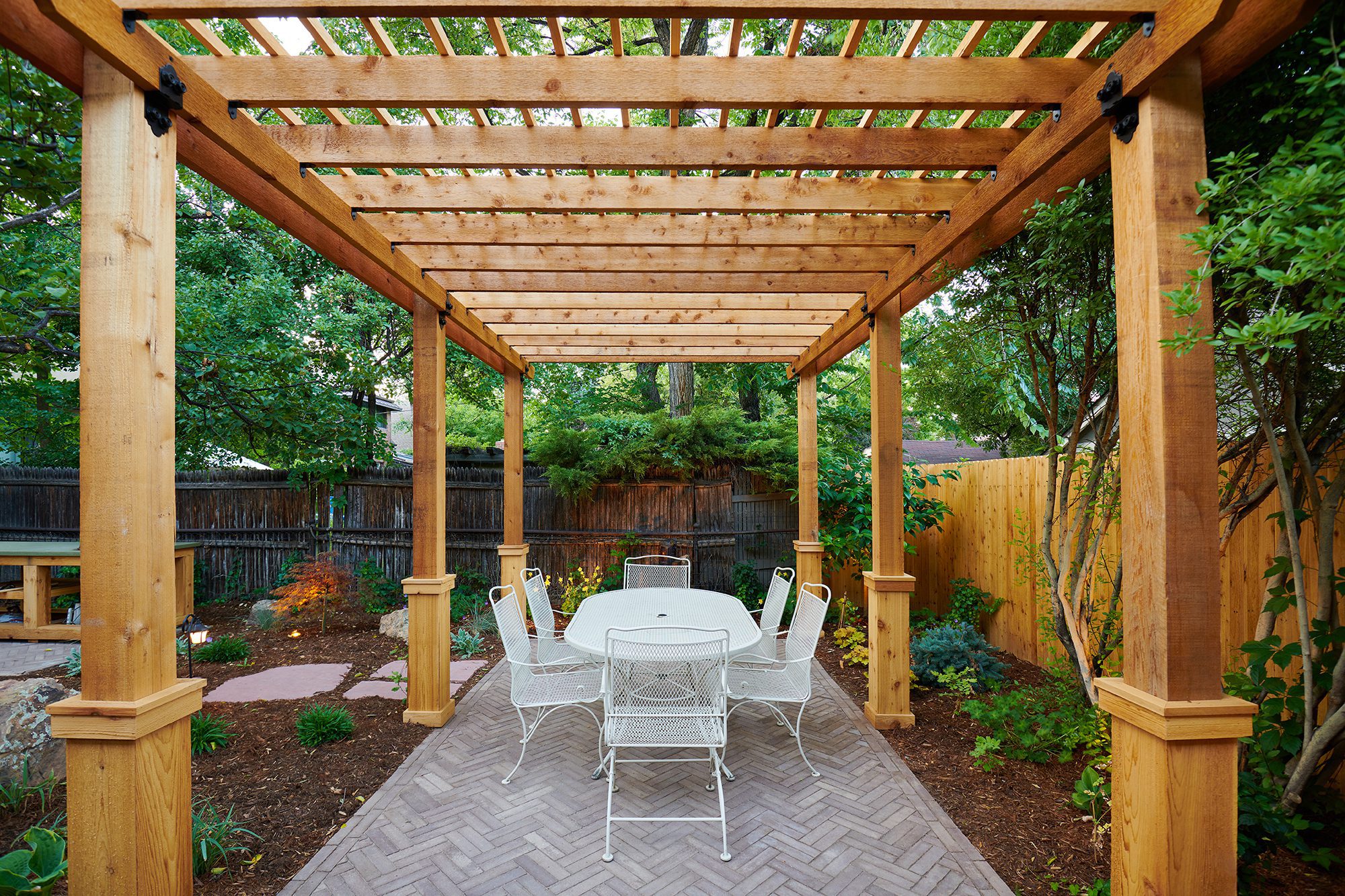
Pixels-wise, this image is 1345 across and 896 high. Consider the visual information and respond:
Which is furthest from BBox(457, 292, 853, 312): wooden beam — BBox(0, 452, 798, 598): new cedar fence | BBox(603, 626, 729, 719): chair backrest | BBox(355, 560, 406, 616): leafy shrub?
BBox(355, 560, 406, 616): leafy shrub

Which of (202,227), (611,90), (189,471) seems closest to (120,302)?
(611,90)

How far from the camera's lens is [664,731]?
287 centimetres

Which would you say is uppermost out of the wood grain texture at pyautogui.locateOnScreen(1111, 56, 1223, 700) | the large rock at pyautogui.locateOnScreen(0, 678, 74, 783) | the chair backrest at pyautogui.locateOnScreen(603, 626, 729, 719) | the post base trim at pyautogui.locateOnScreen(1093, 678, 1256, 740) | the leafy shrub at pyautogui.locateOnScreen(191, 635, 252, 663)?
the wood grain texture at pyautogui.locateOnScreen(1111, 56, 1223, 700)

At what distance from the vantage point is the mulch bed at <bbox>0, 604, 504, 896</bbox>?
2.56 m

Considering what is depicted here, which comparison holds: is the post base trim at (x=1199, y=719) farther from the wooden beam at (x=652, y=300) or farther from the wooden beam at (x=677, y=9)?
the wooden beam at (x=652, y=300)

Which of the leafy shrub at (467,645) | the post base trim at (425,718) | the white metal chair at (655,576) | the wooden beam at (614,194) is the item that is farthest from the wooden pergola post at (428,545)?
the white metal chair at (655,576)

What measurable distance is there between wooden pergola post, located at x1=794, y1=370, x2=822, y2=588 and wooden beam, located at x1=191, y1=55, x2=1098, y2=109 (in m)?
3.99

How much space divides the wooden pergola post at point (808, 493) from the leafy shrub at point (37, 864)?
5259mm

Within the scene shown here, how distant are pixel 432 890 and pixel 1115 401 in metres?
3.82

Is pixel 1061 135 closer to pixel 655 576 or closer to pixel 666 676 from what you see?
pixel 666 676

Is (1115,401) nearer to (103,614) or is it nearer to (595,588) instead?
(103,614)

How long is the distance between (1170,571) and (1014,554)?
3798 mm

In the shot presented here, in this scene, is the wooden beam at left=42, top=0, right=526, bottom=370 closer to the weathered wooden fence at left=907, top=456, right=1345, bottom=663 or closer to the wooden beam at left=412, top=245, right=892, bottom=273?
the wooden beam at left=412, top=245, right=892, bottom=273

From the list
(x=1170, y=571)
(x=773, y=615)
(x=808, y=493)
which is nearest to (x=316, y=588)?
(x=773, y=615)
